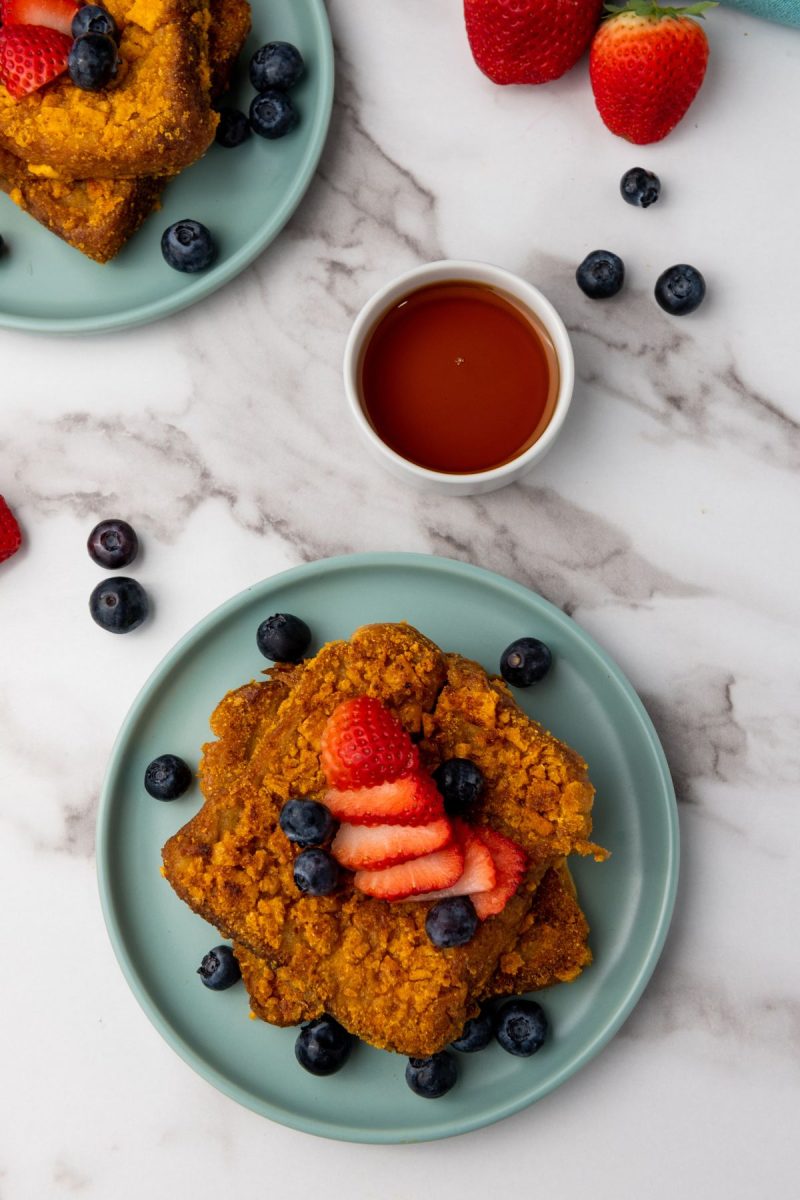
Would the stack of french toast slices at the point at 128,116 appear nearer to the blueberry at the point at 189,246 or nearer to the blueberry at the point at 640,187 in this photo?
the blueberry at the point at 189,246

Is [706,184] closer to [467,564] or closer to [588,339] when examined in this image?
[588,339]

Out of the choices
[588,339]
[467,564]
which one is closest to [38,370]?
[467,564]

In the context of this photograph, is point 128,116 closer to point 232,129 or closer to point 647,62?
point 232,129

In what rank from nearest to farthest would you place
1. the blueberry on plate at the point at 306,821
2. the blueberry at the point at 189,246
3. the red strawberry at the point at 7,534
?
the blueberry on plate at the point at 306,821, the blueberry at the point at 189,246, the red strawberry at the point at 7,534

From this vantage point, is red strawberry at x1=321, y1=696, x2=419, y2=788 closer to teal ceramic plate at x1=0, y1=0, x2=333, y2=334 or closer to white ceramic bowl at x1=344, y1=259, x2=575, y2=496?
white ceramic bowl at x1=344, y1=259, x2=575, y2=496

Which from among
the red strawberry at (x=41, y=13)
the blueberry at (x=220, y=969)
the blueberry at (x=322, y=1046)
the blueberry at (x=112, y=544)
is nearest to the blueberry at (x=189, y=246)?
the red strawberry at (x=41, y=13)

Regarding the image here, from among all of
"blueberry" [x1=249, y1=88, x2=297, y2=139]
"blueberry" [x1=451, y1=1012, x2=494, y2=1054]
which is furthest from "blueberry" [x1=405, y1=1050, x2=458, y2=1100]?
"blueberry" [x1=249, y1=88, x2=297, y2=139]

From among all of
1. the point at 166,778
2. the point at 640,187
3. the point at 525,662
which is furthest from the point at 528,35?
the point at 166,778
